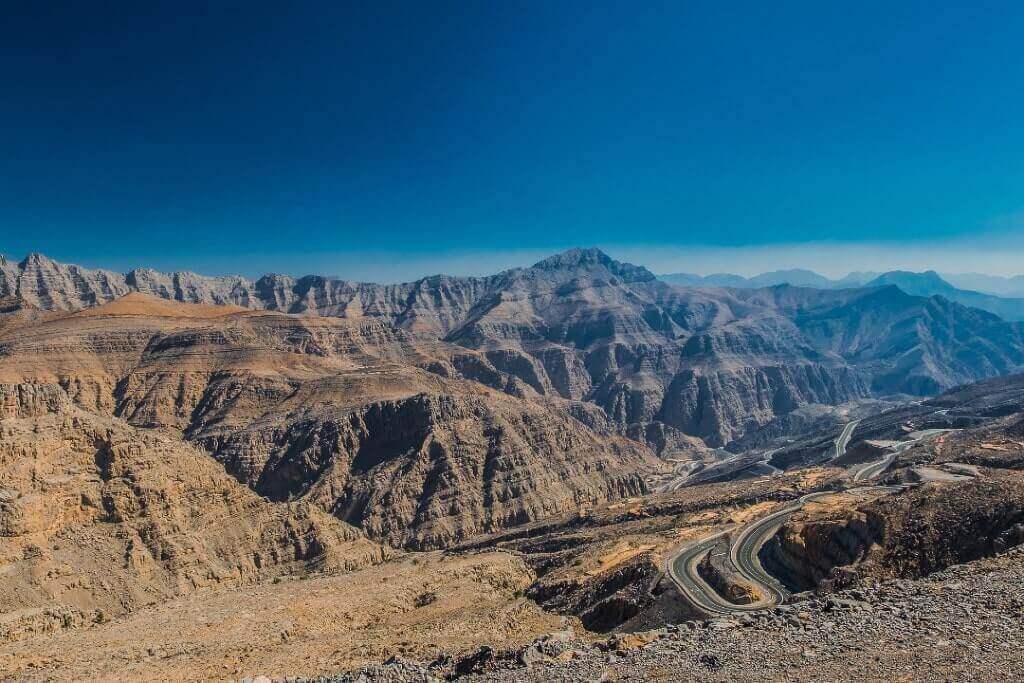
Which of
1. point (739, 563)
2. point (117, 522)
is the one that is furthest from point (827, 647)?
point (117, 522)

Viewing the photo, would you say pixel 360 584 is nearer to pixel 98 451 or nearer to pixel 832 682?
pixel 98 451

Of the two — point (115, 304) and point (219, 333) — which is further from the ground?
point (115, 304)

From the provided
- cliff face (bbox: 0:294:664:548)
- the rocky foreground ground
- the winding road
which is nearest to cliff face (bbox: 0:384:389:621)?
cliff face (bbox: 0:294:664:548)

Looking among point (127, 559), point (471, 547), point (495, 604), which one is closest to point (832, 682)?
point (495, 604)

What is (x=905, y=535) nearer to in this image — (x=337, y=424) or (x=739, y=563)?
(x=739, y=563)

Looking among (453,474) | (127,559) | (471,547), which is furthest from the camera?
(453,474)

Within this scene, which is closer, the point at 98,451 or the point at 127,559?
the point at 127,559
